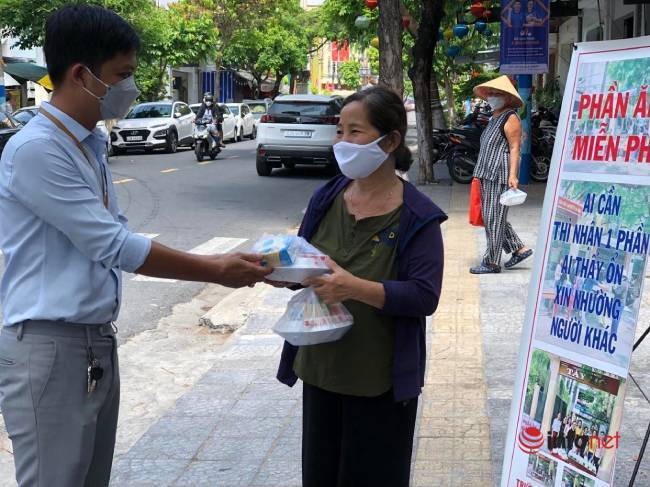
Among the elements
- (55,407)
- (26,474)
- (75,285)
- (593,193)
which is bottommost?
(26,474)

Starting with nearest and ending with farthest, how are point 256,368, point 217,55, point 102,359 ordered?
point 102,359, point 256,368, point 217,55

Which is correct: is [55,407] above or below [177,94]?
above

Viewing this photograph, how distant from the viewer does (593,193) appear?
3070 millimetres

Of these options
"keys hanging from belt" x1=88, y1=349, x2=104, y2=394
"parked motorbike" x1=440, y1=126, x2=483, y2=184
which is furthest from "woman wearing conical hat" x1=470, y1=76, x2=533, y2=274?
Answer: "parked motorbike" x1=440, y1=126, x2=483, y2=184

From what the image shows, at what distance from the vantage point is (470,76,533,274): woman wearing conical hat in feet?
26.8

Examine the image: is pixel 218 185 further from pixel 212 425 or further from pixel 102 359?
pixel 102 359

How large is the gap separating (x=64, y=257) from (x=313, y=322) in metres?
0.74

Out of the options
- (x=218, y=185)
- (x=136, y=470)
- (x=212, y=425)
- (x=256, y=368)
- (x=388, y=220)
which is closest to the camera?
(x=388, y=220)

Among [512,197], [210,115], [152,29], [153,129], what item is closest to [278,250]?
[512,197]

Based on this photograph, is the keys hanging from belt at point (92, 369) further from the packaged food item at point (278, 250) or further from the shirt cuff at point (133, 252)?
the packaged food item at point (278, 250)

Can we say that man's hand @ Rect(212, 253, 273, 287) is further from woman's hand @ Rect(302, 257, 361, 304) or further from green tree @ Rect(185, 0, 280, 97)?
green tree @ Rect(185, 0, 280, 97)

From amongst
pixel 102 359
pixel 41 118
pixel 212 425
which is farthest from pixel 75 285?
pixel 212 425

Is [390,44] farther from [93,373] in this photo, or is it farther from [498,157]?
[93,373]

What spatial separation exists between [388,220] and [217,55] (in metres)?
41.6
